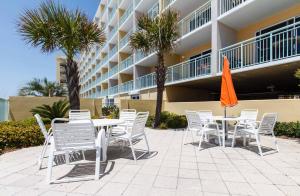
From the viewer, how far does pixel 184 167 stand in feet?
15.1

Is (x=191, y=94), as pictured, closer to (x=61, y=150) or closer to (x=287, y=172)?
(x=287, y=172)

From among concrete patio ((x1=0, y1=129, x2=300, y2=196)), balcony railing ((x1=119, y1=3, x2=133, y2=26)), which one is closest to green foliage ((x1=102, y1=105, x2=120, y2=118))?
concrete patio ((x1=0, y1=129, x2=300, y2=196))

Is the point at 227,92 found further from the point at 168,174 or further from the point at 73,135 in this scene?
the point at 73,135

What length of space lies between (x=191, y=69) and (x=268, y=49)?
507 centimetres

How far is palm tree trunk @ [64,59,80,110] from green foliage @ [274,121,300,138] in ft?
27.6

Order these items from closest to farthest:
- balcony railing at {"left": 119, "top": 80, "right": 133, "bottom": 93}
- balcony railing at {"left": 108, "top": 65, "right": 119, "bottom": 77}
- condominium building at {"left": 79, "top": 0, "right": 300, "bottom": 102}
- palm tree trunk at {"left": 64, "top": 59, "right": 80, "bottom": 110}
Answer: palm tree trunk at {"left": 64, "top": 59, "right": 80, "bottom": 110}, condominium building at {"left": 79, "top": 0, "right": 300, "bottom": 102}, balcony railing at {"left": 119, "top": 80, "right": 133, "bottom": 93}, balcony railing at {"left": 108, "top": 65, "right": 119, "bottom": 77}

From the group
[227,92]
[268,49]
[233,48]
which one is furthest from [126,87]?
[227,92]

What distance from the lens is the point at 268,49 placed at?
9930 mm

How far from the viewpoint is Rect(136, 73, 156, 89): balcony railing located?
18.1 m

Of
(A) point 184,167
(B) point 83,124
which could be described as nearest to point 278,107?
(A) point 184,167

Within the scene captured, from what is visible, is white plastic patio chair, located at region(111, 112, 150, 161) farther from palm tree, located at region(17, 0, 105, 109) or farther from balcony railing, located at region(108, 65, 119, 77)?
balcony railing, located at region(108, 65, 119, 77)

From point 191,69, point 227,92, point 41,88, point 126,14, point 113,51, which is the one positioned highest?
point 126,14

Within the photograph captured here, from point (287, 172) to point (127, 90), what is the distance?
21570 mm

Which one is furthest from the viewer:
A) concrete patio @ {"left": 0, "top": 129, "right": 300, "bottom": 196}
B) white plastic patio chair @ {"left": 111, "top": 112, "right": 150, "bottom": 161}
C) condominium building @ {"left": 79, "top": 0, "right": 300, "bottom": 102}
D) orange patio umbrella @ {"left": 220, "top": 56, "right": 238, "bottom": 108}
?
condominium building @ {"left": 79, "top": 0, "right": 300, "bottom": 102}
